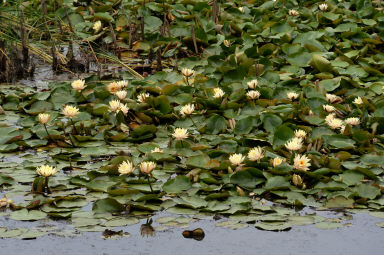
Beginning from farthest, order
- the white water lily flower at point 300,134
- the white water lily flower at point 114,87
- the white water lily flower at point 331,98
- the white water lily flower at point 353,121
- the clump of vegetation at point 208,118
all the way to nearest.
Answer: the white water lily flower at point 114,87 → the white water lily flower at point 331,98 → the white water lily flower at point 353,121 → the white water lily flower at point 300,134 → the clump of vegetation at point 208,118

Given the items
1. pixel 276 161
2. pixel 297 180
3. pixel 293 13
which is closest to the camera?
pixel 297 180

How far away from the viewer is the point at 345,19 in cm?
763

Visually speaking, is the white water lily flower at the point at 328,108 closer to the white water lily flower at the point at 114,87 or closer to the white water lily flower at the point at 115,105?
the white water lily flower at the point at 115,105

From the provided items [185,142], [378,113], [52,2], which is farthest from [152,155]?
[52,2]

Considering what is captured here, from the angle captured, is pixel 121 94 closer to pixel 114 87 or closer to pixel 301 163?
pixel 114 87

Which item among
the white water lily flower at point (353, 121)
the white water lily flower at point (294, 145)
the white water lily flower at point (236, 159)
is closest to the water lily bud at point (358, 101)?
the white water lily flower at point (353, 121)

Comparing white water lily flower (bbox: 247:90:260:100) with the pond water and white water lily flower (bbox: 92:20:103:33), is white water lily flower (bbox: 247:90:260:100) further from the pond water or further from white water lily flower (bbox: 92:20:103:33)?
white water lily flower (bbox: 92:20:103:33)

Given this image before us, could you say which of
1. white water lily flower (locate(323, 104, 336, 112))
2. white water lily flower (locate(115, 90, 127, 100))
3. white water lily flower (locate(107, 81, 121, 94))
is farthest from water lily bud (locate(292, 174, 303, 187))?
white water lily flower (locate(107, 81, 121, 94))

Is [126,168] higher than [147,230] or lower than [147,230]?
higher

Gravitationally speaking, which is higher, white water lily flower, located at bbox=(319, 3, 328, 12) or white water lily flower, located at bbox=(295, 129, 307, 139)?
white water lily flower, located at bbox=(319, 3, 328, 12)

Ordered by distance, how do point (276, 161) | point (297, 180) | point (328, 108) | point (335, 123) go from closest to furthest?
point (297, 180) → point (276, 161) → point (335, 123) → point (328, 108)

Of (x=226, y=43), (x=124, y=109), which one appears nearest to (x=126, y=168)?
(x=124, y=109)

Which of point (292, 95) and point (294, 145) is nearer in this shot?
point (294, 145)

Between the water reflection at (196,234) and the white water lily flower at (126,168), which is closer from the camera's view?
the water reflection at (196,234)
